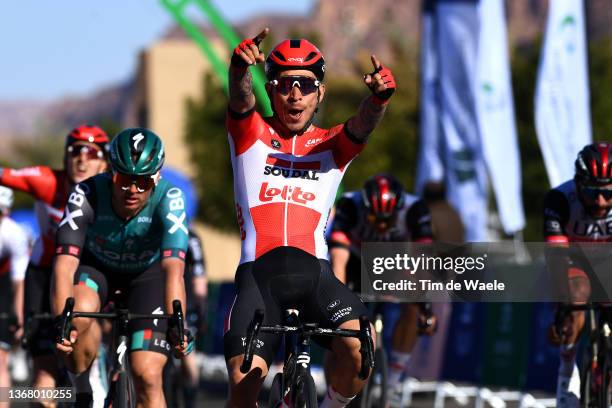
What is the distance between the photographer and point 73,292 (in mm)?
8305

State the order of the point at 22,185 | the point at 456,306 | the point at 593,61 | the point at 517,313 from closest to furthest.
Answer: the point at 22,185 → the point at 517,313 → the point at 456,306 → the point at 593,61

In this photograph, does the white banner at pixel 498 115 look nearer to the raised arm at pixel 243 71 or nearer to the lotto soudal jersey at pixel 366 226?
the lotto soudal jersey at pixel 366 226

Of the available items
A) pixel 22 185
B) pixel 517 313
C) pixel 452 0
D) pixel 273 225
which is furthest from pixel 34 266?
pixel 452 0

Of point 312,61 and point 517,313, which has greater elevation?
point 312,61

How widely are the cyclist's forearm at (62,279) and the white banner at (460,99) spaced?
1052 centimetres

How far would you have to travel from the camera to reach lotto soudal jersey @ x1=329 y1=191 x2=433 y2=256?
1072cm

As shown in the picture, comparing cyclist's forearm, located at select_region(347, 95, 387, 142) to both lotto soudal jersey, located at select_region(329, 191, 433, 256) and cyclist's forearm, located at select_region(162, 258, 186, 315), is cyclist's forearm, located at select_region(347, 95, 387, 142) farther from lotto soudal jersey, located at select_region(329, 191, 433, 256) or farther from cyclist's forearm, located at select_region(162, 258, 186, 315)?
lotto soudal jersey, located at select_region(329, 191, 433, 256)

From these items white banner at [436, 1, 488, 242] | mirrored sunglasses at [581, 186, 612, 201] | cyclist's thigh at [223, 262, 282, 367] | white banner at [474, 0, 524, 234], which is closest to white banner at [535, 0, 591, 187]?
white banner at [474, 0, 524, 234]

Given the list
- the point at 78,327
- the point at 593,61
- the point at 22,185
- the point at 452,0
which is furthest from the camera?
the point at 593,61

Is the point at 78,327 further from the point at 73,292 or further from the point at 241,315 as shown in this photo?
the point at 241,315

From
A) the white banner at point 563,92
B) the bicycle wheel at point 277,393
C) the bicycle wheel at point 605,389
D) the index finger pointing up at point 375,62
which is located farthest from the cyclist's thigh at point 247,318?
the white banner at point 563,92

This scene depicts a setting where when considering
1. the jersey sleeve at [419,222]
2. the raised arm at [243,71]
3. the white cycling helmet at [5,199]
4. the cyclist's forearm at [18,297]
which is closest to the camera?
the raised arm at [243,71]

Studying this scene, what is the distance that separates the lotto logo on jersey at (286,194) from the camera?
7.44 m

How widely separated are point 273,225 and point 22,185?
334cm
